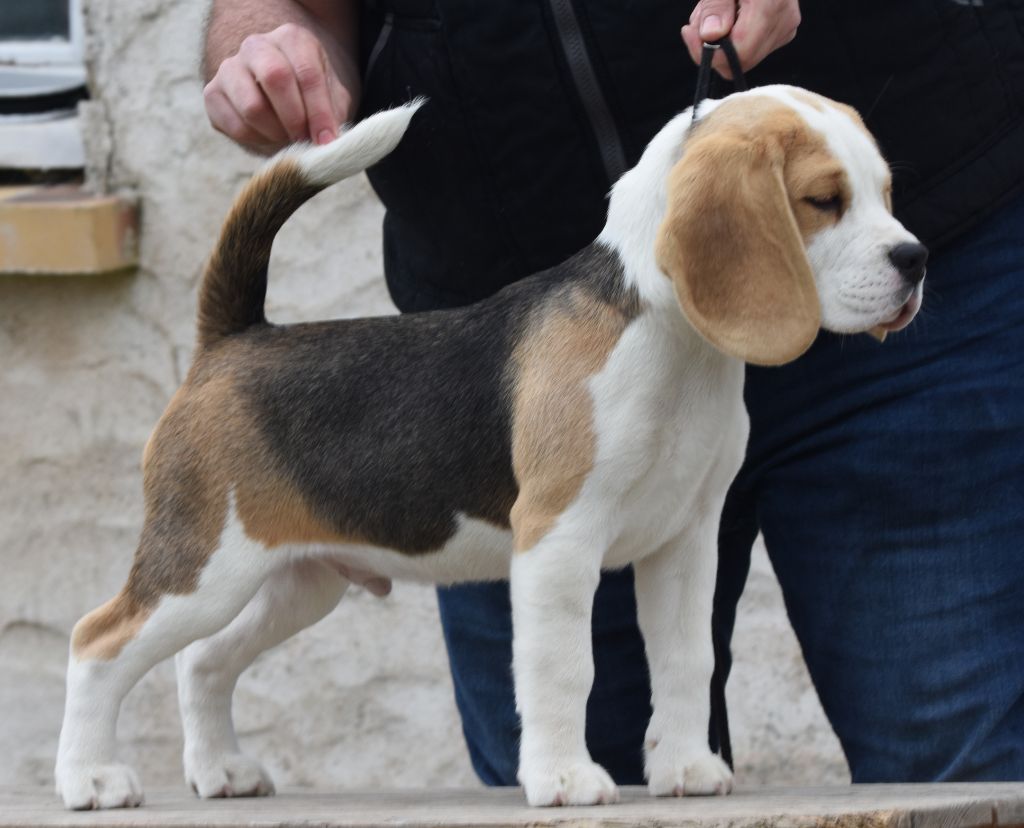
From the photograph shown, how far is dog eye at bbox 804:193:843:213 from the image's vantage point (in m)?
1.61

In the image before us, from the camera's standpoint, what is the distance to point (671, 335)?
1.67 meters

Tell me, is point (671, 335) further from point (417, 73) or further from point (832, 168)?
point (417, 73)

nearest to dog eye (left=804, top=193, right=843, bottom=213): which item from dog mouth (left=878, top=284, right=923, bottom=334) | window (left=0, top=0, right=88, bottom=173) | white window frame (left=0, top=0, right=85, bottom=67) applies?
dog mouth (left=878, top=284, right=923, bottom=334)

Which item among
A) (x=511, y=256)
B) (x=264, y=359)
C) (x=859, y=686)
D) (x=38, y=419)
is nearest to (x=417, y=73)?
(x=511, y=256)

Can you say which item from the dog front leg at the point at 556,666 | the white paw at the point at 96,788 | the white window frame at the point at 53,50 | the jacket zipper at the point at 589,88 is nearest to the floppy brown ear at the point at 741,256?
the dog front leg at the point at 556,666

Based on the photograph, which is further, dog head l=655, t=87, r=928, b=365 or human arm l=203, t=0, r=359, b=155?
human arm l=203, t=0, r=359, b=155

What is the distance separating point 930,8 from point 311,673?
2090mm

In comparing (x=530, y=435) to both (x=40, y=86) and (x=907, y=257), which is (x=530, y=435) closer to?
(x=907, y=257)

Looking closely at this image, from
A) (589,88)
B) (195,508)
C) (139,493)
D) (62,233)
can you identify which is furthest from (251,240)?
(139,493)

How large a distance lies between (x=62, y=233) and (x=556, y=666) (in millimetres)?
2044

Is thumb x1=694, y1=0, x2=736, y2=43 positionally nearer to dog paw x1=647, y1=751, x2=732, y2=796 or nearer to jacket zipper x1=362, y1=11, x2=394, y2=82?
jacket zipper x1=362, y1=11, x2=394, y2=82

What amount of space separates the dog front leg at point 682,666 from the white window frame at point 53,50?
7.69 ft

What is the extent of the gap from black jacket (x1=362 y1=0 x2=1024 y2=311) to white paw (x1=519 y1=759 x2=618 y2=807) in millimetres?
697

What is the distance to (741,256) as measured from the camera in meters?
1.58
